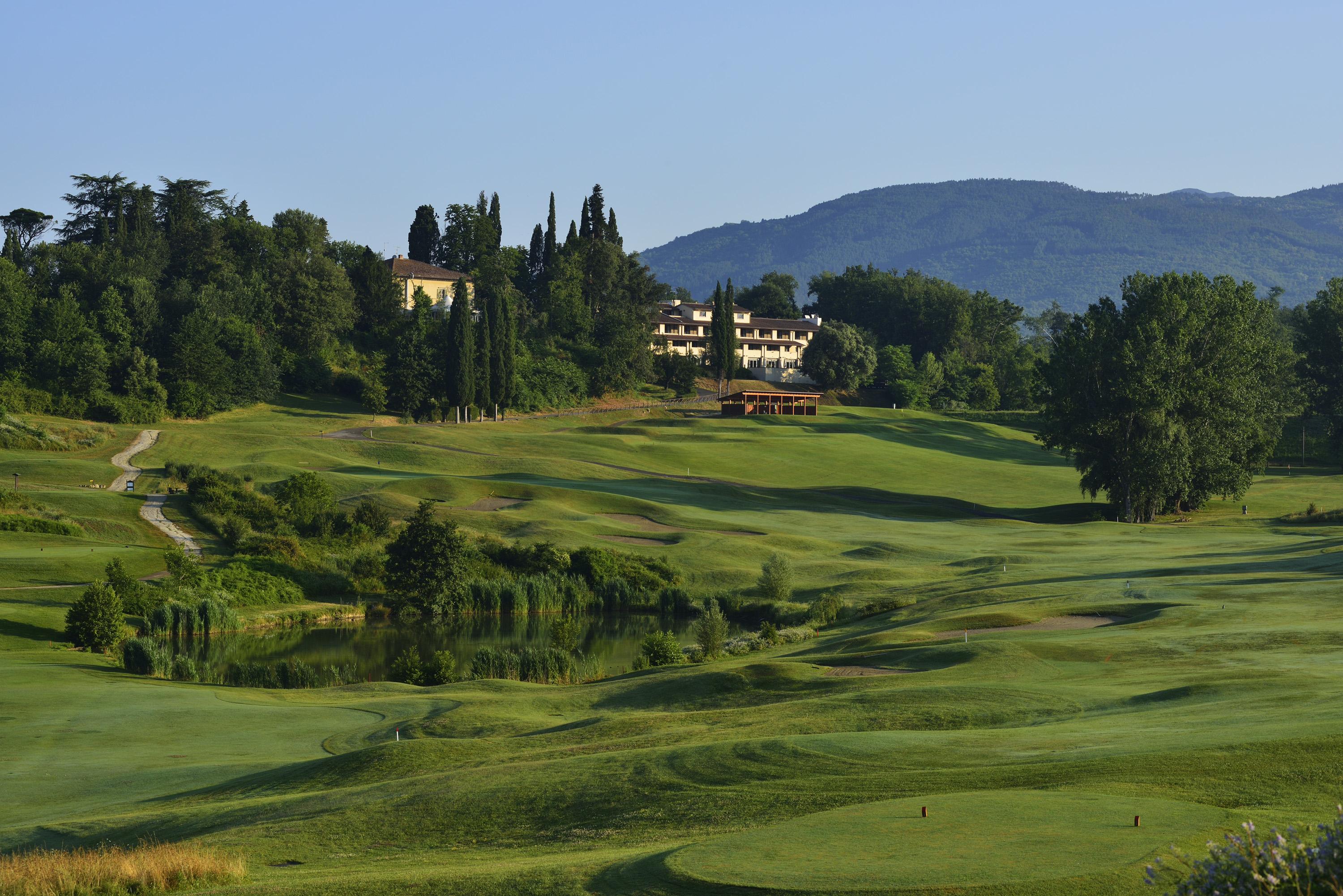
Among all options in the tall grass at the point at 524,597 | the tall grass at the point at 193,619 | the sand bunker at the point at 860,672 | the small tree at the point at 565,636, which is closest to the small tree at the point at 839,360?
the tall grass at the point at 524,597

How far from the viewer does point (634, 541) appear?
65688 millimetres

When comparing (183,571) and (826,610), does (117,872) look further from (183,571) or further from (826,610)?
(183,571)

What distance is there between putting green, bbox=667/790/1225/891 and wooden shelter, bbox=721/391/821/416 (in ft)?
416

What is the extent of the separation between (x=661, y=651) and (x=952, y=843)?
28.4 metres

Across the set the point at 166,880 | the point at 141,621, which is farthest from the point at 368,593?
the point at 166,880

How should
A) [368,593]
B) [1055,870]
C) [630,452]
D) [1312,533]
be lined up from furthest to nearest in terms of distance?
1. [630,452]
2. [1312,533]
3. [368,593]
4. [1055,870]

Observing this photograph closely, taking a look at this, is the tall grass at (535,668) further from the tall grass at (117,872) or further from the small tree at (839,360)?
the small tree at (839,360)

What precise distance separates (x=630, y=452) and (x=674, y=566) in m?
46.1

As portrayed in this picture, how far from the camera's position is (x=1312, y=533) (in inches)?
2525

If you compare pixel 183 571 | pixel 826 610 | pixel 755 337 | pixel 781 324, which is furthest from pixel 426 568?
pixel 781 324

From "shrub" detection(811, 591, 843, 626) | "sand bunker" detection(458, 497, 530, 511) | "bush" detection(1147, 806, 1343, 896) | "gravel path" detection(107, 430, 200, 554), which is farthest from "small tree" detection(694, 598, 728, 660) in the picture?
"bush" detection(1147, 806, 1343, 896)

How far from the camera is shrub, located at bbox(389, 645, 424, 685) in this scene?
37.4m

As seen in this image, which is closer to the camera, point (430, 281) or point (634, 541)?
point (634, 541)

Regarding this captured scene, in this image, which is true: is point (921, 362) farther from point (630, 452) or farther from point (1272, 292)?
point (630, 452)
